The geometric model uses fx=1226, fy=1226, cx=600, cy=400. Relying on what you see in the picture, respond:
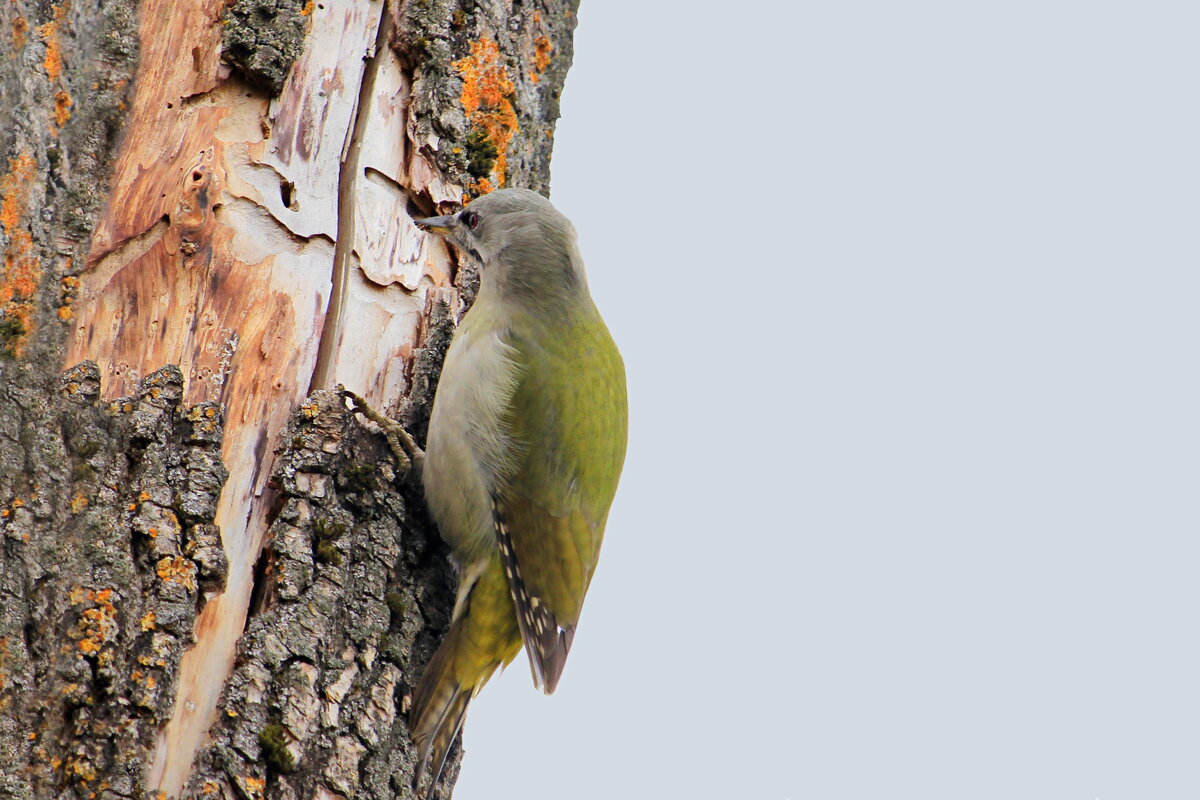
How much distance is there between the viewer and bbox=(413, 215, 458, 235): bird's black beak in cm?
344

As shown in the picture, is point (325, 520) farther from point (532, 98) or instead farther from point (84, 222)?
point (532, 98)

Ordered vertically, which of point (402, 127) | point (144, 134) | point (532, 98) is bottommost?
point (144, 134)

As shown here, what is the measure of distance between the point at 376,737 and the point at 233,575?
1.62 feet

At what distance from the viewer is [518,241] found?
3.82m

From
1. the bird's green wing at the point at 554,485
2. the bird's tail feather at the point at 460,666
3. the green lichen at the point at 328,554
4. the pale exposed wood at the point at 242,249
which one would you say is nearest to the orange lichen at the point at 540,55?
the pale exposed wood at the point at 242,249

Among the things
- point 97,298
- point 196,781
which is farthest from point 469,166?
point 196,781

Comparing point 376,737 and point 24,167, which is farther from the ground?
point 24,167

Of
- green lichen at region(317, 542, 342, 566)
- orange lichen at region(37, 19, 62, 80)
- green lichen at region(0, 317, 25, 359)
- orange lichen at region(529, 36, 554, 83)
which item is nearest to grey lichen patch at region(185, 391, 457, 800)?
green lichen at region(317, 542, 342, 566)

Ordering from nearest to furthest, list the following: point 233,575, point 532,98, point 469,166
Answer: point 233,575, point 469,166, point 532,98

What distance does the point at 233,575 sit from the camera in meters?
2.76

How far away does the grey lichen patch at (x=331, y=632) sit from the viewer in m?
2.59

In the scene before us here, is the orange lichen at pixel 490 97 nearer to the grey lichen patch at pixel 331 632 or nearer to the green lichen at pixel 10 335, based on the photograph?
the grey lichen patch at pixel 331 632

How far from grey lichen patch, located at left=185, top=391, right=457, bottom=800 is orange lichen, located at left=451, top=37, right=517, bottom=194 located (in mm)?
1015

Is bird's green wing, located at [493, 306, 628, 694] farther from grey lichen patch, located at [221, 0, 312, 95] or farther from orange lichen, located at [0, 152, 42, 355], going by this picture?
orange lichen, located at [0, 152, 42, 355]
